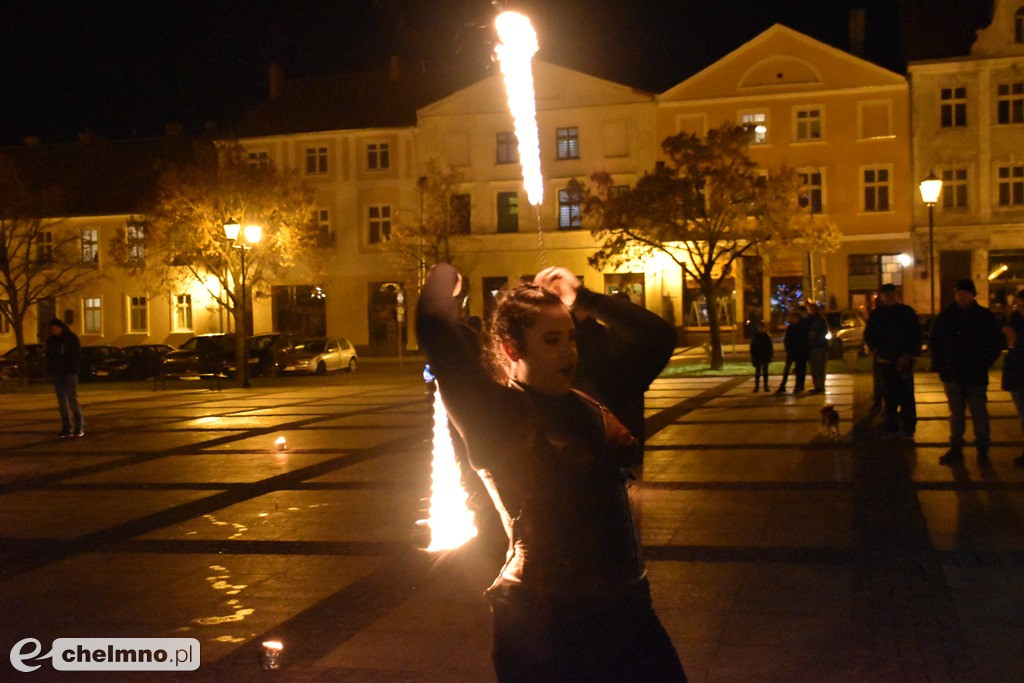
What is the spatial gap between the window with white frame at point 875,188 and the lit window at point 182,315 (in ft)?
108

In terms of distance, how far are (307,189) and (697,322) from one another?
714 inches

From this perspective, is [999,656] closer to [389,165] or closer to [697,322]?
[697,322]

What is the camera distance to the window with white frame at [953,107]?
45.6 m

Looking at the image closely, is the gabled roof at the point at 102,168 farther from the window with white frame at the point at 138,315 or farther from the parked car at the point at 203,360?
the parked car at the point at 203,360

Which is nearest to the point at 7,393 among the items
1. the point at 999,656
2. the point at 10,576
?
the point at 10,576

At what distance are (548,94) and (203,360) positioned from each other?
21.2 m

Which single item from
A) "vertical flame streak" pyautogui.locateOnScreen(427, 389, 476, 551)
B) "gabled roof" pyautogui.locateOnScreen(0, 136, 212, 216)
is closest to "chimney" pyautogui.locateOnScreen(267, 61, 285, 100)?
"gabled roof" pyautogui.locateOnScreen(0, 136, 212, 216)

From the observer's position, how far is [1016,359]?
36.2 ft

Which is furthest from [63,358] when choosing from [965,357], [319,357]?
[319,357]

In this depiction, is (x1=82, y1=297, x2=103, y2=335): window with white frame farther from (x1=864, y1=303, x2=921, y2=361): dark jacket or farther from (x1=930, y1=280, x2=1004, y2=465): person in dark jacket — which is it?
(x1=930, y1=280, x2=1004, y2=465): person in dark jacket

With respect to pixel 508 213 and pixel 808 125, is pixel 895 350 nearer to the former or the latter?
pixel 808 125

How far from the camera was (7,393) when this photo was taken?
33.6 m

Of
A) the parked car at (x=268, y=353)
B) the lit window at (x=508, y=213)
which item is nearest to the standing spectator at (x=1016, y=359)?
the parked car at (x=268, y=353)

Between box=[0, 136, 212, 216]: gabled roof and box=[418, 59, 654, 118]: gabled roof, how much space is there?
43.0 ft
